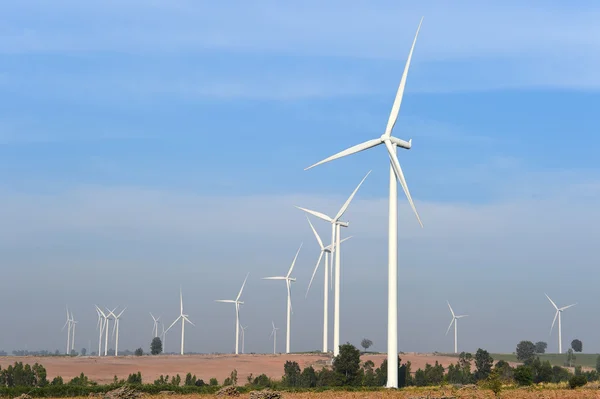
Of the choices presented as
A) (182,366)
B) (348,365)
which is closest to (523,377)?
(348,365)

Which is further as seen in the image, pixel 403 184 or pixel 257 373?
pixel 257 373

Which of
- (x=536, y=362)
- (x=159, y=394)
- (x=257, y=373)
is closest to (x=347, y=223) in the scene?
(x=257, y=373)

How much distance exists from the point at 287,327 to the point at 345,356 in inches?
2925

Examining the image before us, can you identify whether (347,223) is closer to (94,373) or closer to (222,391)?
(94,373)

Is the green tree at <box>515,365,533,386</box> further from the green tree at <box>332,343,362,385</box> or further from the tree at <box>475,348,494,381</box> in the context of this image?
the tree at <box>475,348,494,381</box>

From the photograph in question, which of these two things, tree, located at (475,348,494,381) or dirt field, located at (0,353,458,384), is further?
dirt field, located at (0,353,458,384)

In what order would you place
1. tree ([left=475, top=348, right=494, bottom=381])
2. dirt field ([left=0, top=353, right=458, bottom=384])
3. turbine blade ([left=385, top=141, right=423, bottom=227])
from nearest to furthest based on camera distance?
turbine blade ([left=385, top=141, right=423, bottom=227])
tree ([left=475, top=348, right=494, bottom=381])
dirt field ([left=0, top=353, right=458, bottom=384])

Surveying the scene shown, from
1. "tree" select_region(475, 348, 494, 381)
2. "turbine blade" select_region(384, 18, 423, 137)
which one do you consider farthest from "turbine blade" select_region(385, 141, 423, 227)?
"tree" select_region(475, 348, 494, 381)

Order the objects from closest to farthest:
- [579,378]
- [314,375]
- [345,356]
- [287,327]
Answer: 1. [579,378]
2. [345,356]
3. [314,375]
4. [287,327]

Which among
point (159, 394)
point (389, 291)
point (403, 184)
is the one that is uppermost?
point (403, 184)

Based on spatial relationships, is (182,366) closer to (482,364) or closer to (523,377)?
(482,364)

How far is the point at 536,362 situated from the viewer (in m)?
124

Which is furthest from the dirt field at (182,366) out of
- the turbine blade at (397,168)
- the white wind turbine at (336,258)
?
the turbine blade at (397,168)

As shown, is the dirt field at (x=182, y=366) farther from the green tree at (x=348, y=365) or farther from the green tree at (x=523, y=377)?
the green tree at (x=523, y=377)
